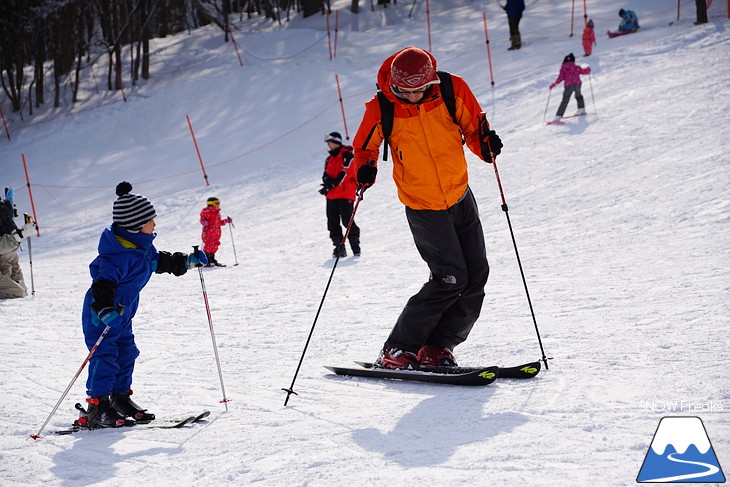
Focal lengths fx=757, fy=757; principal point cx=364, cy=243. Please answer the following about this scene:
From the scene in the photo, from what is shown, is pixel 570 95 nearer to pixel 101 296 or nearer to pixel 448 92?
pixel 448 92

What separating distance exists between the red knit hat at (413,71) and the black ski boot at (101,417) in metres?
2.44

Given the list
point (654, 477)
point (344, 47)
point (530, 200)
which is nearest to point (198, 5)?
point (344, 47)

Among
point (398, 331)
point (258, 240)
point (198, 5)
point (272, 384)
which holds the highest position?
point (198, 5)

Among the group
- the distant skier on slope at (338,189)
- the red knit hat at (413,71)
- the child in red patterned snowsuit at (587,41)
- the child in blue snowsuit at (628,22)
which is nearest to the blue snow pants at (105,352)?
the red knit hat at (413,71)

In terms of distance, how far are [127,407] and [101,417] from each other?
189 millimetres

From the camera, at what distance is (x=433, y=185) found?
4328 mm

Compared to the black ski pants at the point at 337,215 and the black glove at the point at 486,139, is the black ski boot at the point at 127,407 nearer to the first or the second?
the black glove at the point at 486,139

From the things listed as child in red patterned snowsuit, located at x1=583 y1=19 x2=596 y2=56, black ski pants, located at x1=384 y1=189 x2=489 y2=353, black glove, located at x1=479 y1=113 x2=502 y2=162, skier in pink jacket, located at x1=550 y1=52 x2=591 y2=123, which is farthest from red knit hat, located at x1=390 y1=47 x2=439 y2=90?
child in red patterned snowsuit, located at x1=583 y1=19 x2=596 y2=56

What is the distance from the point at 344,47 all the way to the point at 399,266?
16.2m

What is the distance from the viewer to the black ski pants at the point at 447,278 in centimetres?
439

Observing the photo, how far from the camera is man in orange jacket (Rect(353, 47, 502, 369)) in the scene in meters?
4.25

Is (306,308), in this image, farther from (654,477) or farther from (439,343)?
(654,477)

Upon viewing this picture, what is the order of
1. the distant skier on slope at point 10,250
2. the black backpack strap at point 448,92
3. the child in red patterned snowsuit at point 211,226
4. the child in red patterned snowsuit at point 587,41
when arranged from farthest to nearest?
the child in red patterned snowsuit at point 587,41, the child in red patterned snowsuit at point 211,226, the distant skier on slope at point 10,250, the black backpack strap at point 448,92

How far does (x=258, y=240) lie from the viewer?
11.7 metres
